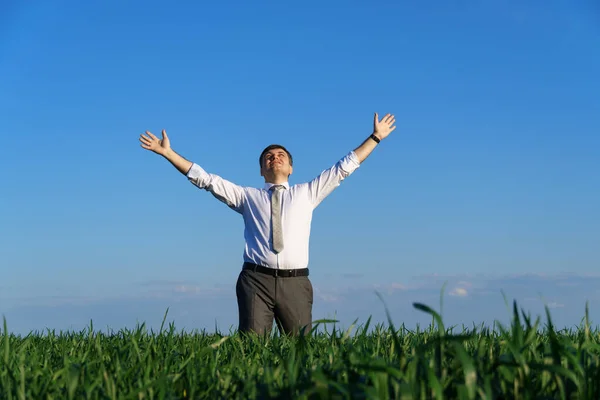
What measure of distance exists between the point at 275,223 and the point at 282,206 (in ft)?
0.97

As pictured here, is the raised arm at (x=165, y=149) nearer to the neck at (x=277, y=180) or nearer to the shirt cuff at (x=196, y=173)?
the shirt cuff at (x=196, y=173)

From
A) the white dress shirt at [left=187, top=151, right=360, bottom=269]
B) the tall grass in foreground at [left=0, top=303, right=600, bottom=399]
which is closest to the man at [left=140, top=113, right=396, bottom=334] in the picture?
the white dress shirt at [left=187, top=151, right=360, bottom=269]

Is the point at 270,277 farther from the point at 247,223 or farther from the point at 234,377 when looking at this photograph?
the point at 234,377

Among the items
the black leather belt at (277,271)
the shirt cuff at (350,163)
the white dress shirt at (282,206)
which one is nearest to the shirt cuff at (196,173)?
the white dress shirt at (282,206)

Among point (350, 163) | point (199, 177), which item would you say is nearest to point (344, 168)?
point (350, 163)

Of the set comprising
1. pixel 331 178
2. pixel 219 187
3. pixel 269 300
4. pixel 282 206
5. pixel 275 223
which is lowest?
pixel 269 300

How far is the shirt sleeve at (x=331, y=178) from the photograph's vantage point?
7879 millimetres

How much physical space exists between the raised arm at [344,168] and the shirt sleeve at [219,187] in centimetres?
95

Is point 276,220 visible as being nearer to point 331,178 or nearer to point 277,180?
point 277,180

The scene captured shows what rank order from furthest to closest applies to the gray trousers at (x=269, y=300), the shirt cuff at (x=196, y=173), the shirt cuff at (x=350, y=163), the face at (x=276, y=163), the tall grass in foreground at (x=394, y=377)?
1. the face at (x=276, y=163)
2. the shirt cuff at (x=196, y=173)
3. the shirt cuff at (x=350, y=163)
4. the gray trousers at (x=269, y=300)
5. the tall grass in foreground at (x=394, y=377)

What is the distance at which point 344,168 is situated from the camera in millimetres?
7867

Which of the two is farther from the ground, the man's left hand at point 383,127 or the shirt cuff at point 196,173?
the man's left hand at point 383,127

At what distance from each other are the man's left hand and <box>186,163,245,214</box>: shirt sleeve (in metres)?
1.91

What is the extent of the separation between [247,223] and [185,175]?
1.02 meters
